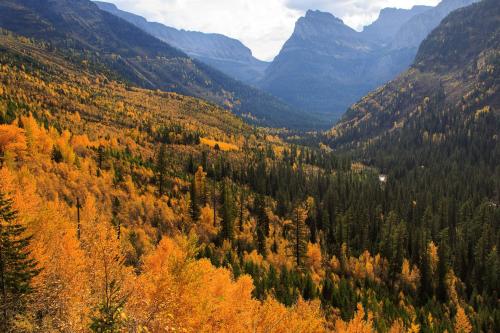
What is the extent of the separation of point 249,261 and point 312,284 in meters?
15.8

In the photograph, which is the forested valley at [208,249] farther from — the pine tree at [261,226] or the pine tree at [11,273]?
the pine tree at [261,226]

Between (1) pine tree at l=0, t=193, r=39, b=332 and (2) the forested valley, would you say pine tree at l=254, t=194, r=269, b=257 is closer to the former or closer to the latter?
(2) the forested valley

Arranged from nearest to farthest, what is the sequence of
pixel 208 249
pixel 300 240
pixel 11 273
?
pixel 11 273 → pixel 208 249 → pixel 300 240

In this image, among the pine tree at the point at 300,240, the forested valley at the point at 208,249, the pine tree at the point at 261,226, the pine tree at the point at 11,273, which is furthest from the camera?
the pine tree at the point at 261,226

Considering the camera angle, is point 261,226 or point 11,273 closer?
point 11,273

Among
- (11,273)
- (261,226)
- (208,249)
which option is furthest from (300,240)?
(11,273)

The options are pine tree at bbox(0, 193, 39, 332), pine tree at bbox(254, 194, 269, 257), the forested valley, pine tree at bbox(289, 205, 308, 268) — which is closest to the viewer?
pine tree at bbox(0, 193, 39, 332)

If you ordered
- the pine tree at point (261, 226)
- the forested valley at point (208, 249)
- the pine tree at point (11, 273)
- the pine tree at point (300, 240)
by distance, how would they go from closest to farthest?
the pine tree at point (11, 273) < the forested valley at point (208, 249) < the pine tree at point (300, 240) < the pine tree at point (261, 226)

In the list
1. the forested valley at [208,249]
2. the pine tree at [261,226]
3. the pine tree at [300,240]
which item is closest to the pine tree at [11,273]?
the forested valley at [208,249]

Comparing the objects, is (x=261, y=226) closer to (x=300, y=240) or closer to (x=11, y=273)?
(x=300, y=240)

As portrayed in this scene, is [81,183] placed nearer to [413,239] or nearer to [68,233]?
[68,233]

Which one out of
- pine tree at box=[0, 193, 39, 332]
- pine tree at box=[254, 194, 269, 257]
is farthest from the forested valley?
pine tree at box=[254, 194, 269, 257]

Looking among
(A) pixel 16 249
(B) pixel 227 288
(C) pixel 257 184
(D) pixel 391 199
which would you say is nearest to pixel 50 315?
(A) pixel 16 249

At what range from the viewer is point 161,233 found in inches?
3752
